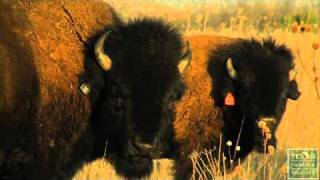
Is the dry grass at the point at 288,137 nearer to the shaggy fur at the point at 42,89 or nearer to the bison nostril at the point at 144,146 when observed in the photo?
the shaggy fur at the point at 42,89

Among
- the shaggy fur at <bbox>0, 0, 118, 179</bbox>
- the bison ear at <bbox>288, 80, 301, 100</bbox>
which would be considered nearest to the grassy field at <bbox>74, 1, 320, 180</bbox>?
the bison ear at <bbox>288, 80, 301, 100</bbox>

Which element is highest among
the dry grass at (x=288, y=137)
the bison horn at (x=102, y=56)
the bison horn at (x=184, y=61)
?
the bison horn at (x=102, y=56)

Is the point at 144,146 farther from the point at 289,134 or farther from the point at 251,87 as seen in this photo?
the point at 289,134

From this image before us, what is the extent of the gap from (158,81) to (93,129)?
0.98 meters

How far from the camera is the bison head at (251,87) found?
32.4ft

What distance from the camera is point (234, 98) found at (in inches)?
409

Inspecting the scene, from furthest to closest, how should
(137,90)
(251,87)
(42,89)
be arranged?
(251,87)
(42,89)
(137,90)

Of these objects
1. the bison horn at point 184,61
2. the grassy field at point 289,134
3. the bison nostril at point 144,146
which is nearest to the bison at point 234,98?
the grassy field at point 289,134

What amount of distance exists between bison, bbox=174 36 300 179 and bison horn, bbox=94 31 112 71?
205 cm

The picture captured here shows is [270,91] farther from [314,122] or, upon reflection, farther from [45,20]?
[314,122]

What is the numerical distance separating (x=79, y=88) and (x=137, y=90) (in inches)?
28.1

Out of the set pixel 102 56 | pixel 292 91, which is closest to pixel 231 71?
pixel 292 91

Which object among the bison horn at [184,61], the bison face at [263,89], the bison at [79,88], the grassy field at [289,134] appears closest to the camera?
the bison at [79,88]

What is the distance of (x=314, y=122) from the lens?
44.4 ft
